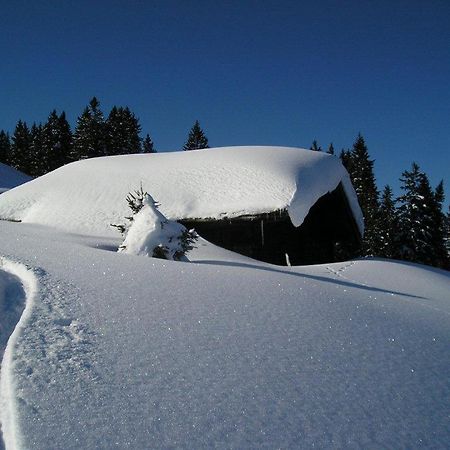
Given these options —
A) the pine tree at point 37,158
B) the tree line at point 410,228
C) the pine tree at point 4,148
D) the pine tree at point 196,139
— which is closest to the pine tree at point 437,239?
the tree line at point 410,228

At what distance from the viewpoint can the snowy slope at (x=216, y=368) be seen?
1.59 m

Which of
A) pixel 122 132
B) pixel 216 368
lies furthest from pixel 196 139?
pixel 216 368

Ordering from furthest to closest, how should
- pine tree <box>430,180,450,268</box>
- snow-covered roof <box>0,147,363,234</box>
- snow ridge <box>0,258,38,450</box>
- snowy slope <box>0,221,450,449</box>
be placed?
pine tree <box>430,180,450,268</box>, snow-covered roof <box>0,147,363,234</box>, snowy slope <box>0,221,450,449</box>, snow ridge <box>0,258,38,450</box>

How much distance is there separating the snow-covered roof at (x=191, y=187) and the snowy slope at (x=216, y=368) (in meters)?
6.65

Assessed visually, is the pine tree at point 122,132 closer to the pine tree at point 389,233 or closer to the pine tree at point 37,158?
the pine tree at point 37,158

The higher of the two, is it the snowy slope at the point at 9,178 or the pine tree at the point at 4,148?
the pine tree at the point at 4,148

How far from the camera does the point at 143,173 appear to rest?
44.1 feet

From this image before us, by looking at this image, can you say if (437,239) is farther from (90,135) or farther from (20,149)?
(20,149)

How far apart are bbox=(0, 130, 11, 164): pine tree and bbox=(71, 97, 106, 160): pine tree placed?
665 inches

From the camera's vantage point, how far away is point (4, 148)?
173 feet

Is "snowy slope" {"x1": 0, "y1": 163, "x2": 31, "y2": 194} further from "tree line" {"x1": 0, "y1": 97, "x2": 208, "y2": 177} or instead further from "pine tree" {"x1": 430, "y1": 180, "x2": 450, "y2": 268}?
"pine tree" {"x1": 430, "y1": 180, "x2": 450, "y2": 268}

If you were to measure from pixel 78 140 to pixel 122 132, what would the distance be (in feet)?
17.5

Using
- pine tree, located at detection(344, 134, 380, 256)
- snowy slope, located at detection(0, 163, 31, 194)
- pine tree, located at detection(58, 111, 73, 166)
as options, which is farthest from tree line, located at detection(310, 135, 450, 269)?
pine tree, located at detection(58, 111, 73, 166)

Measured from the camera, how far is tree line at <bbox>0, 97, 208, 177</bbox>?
39.2m
